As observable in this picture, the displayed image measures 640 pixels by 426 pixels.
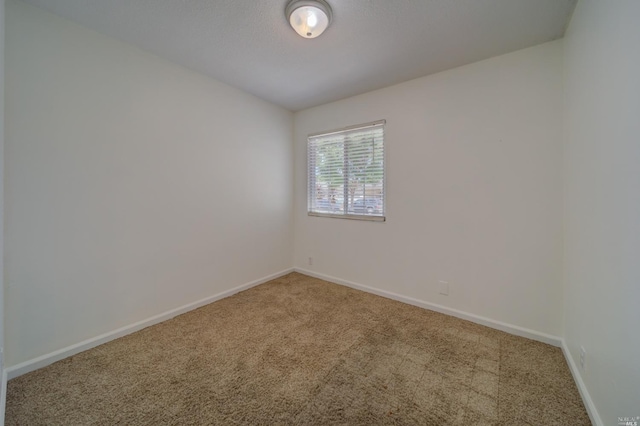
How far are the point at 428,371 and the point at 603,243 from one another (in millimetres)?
1268

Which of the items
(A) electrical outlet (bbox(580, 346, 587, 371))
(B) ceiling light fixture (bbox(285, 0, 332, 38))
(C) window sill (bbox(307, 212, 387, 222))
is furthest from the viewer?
(C) window sill (bbox(307, 212, 387, 222))


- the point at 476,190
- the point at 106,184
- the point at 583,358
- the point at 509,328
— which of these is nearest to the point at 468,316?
the point at 509,328

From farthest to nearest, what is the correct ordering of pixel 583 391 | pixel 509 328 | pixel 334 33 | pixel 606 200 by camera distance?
pixel 509 328
pixel 334 33
pixel 583 391
pixel 606 200

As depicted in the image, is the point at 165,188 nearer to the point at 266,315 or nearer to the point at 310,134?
the point at 266,315

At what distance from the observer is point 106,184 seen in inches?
79.1

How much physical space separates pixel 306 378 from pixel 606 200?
6.51 ft

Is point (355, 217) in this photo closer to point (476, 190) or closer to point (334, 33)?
point (476, 190)

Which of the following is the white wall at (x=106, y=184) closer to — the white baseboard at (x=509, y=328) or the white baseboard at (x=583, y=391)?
the white baseboard at (x=509, y=328)

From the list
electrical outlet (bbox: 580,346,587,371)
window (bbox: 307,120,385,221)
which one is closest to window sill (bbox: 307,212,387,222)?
window (bbox: 307,120,385,221)

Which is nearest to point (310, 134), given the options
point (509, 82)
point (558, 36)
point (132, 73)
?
point (132, 73)

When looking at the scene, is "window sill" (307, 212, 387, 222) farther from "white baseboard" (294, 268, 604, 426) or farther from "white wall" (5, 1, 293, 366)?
"white wall" (5, 1, 293, 366)

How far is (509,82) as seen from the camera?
217cm

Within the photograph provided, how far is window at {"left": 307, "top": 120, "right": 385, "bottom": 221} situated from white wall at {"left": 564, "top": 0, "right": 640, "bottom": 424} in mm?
1634

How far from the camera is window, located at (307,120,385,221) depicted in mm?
3000
